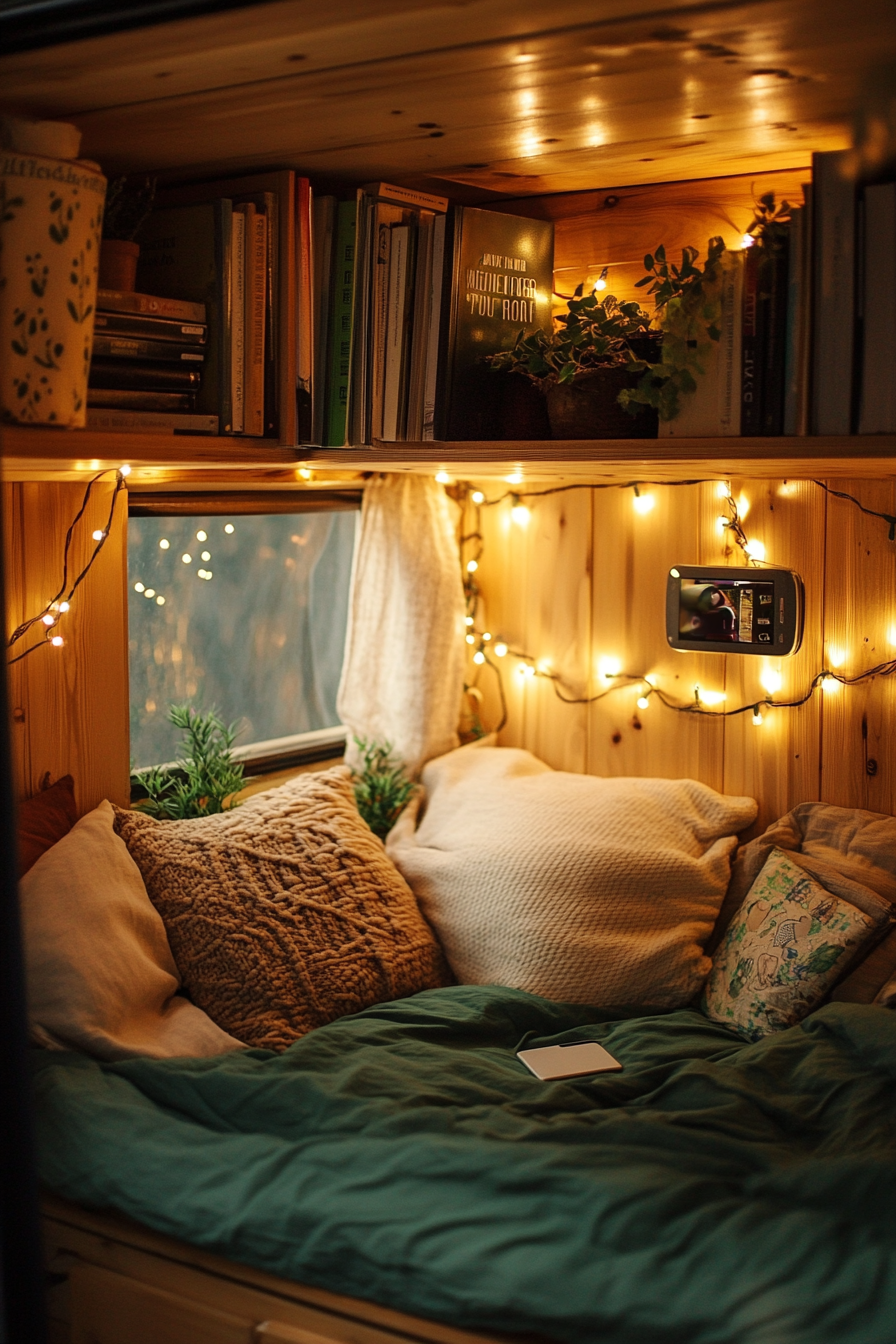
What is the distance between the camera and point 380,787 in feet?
8.14

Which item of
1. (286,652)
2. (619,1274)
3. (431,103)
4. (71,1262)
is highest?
(431,103)

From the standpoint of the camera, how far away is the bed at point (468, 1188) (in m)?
1.25

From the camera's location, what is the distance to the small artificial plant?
5.45ft

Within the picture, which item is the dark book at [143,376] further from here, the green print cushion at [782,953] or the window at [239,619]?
the green print cushion at [782,953]

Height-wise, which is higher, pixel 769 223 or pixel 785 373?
pixel 769 223

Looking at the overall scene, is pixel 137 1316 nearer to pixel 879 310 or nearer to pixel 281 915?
pixel 281 915

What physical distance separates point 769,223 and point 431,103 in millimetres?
485

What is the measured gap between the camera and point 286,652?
265 centimetres

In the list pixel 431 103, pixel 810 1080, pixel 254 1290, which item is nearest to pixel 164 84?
pixel 431 103

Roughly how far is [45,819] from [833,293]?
1406 mm

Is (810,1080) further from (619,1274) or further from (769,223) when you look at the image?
(769,223)

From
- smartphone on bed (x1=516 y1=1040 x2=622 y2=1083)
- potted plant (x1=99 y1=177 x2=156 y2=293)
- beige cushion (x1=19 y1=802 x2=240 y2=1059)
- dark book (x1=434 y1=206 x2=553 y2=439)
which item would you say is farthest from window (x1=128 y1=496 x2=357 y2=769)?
smartphone on bed (x1=516 y1=1040 x2=622 y2=1083)

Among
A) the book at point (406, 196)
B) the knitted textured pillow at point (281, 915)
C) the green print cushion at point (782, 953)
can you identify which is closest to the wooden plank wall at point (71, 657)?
the knitted textured pillow at point (281, 915)

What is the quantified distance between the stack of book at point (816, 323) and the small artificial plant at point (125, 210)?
32.8 inches
